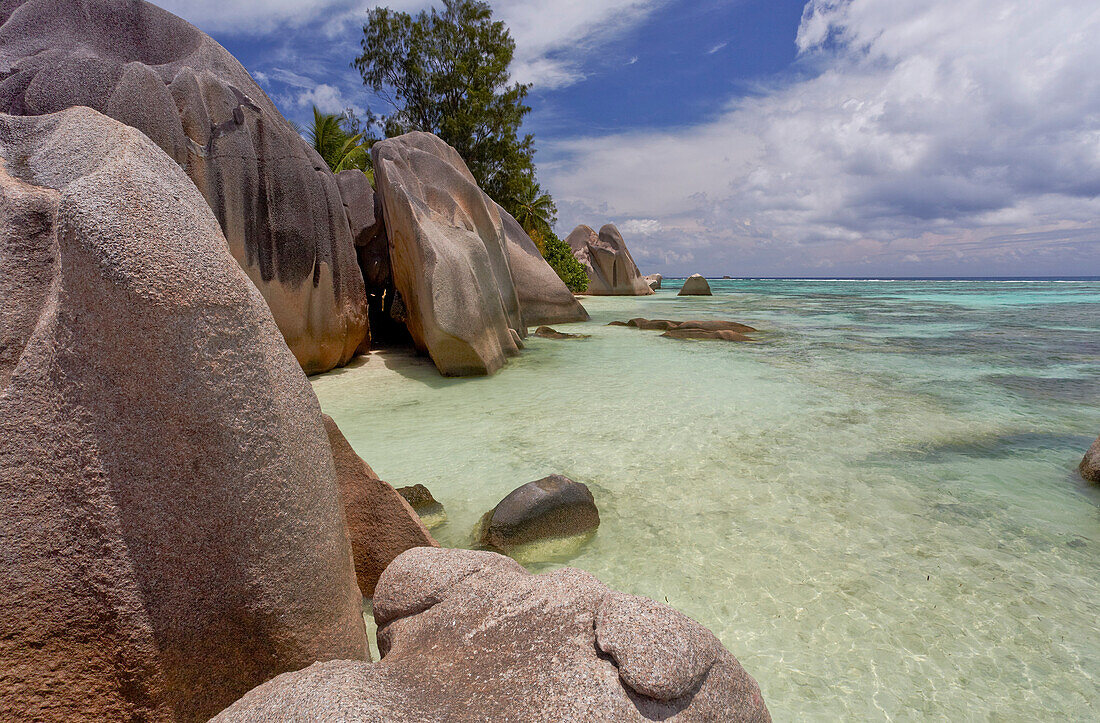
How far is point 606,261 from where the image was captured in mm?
30672

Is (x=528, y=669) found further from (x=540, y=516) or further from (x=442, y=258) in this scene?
(x=442, y=258)

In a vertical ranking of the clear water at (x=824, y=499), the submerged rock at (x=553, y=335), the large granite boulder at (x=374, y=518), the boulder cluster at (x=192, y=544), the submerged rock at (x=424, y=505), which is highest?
the boulder cluster at (x=192, y=544)

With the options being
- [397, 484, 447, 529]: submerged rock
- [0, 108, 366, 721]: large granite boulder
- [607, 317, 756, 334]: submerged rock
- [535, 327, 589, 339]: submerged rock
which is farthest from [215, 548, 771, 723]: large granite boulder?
[607, 317, 756, 334]: submerged rock

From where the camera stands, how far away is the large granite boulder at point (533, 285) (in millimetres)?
13367

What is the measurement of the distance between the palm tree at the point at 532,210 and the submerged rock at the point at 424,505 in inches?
805

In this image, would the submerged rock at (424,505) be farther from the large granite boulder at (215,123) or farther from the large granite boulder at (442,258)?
the large granite boulder at (215,123)

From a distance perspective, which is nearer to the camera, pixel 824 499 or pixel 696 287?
pixel 824 499

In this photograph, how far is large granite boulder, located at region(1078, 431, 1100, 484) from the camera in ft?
12.8

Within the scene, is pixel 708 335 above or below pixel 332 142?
below

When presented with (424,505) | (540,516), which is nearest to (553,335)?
(424,505)

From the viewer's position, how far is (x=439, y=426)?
5.25 m

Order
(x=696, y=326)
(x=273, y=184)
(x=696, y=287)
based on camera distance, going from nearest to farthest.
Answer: (x=273, y=184), (x=696, y=326), (x=696, y=287)

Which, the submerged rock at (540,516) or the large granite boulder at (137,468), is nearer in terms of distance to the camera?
the large granite boulder at (137,468)

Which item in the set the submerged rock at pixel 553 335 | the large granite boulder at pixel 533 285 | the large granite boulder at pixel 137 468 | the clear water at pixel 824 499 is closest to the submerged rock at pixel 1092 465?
the clear water at pixel 824 499
